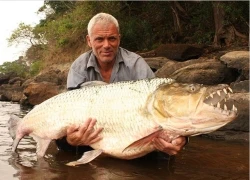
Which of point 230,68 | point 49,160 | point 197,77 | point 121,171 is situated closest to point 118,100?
point 121,171

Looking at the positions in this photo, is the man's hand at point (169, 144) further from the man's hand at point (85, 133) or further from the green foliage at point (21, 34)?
the green foliage at point (21, 34)

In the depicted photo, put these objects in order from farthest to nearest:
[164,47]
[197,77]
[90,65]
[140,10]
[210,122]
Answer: [140,10] → [164,47] → [197,77] → [90,65] → [210,122]

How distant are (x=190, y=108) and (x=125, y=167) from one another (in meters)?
1.05

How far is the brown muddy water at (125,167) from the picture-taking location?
3273 mm

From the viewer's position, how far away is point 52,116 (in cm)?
358

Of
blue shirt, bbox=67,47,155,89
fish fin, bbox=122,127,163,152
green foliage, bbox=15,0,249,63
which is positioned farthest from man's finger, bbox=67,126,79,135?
green foliage, bbox=15,0,249,63

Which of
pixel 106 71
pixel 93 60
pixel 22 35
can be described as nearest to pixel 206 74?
pixel 106 71

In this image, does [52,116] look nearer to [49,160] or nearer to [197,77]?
[49,160]

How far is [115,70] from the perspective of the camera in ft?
14.6

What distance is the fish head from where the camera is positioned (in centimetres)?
282

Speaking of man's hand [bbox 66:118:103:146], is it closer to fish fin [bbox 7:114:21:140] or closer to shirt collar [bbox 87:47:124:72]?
fish fin [bbox 7:114:21:140]

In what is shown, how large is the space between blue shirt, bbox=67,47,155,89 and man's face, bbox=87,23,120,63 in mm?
147

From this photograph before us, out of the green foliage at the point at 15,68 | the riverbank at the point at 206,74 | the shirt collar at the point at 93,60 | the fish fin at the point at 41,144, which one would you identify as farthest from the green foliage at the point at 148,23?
the green foliage at the point at 15,68

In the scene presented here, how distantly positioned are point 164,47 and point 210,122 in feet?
37.5
